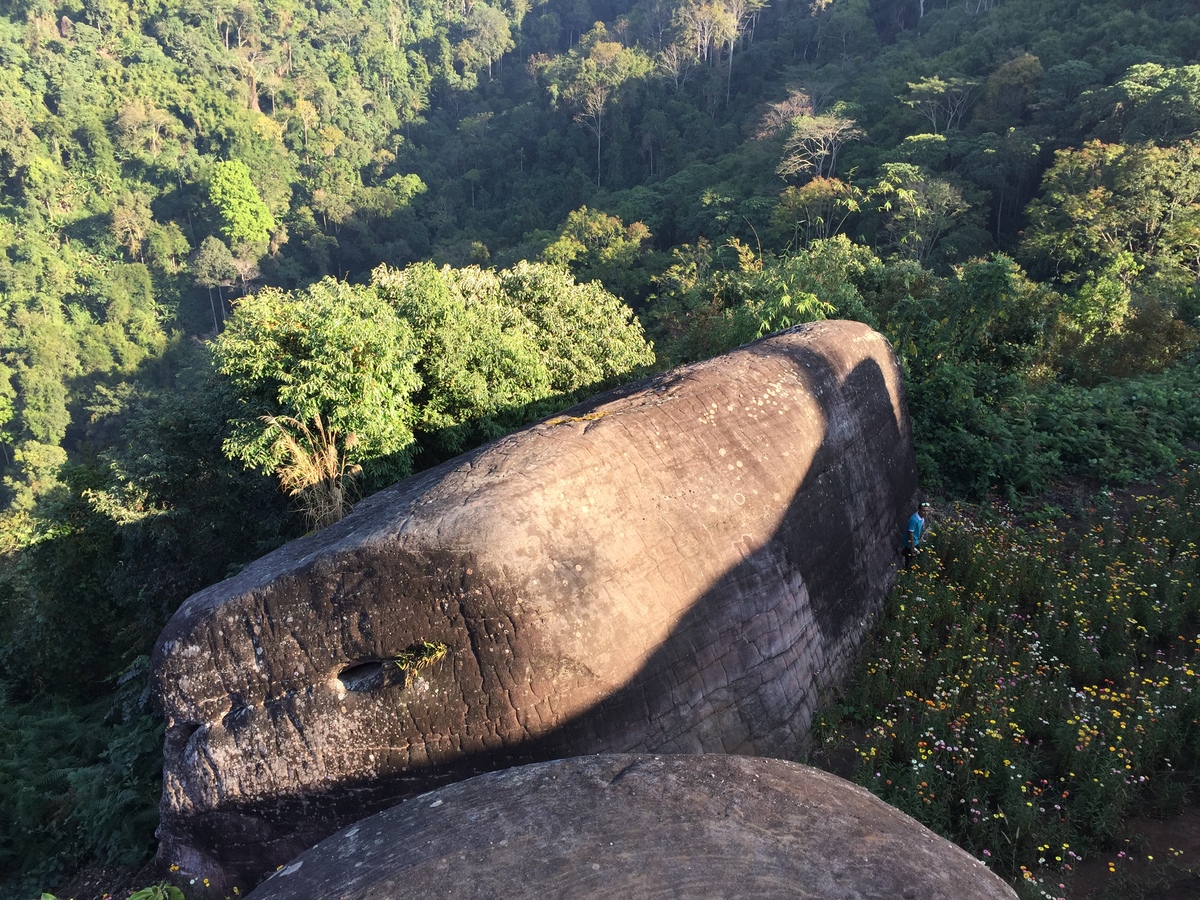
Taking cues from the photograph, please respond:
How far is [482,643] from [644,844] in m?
1.61

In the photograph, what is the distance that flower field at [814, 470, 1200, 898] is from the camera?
4211mm

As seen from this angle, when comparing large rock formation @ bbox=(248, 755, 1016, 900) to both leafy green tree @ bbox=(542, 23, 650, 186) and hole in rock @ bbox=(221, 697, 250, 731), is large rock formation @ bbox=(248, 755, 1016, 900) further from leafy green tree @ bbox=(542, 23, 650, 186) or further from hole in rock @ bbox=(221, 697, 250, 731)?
leafy green tree @ bbox=(542, 23, 650, 186)

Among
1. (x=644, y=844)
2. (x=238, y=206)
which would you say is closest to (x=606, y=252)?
(x=238, y=206)

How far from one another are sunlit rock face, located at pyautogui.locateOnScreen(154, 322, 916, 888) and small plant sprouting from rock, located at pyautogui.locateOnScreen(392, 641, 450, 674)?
0.02m

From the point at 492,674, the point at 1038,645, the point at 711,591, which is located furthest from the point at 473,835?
the point at 1038,645

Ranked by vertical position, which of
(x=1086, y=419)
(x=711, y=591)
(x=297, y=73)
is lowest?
(x=1086, y=419)

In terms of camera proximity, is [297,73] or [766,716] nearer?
[766,716]

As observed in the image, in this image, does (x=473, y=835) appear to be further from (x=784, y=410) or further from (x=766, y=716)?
(x=784, y=410)

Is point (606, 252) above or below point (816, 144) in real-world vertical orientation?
below

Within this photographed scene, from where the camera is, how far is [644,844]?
9.35 ft

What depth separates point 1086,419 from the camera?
984cm

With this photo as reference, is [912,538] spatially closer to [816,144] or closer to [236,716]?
[236,716]

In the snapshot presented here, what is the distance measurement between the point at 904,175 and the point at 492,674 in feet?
90.6

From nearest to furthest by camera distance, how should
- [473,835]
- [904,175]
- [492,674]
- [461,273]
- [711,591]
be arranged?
[473,835] → [492,674] → [711,591] → [461,273] → [904,175]
